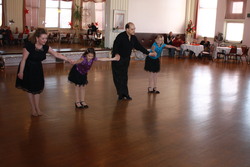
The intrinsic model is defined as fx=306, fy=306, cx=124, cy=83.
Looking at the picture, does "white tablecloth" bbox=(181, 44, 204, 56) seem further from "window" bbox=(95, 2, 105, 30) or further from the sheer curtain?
the sheer curtain

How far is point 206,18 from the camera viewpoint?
17.5 metres

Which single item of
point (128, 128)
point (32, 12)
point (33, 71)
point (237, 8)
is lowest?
point (128, 128)

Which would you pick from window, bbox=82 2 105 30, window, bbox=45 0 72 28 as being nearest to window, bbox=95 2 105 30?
window, bbox=82 2 105 30

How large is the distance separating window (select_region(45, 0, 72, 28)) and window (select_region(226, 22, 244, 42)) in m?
10.4

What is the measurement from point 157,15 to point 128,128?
12698 mm

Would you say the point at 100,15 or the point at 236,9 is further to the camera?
the point at 100,15

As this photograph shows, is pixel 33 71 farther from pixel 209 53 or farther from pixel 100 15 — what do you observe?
pixel 100 15

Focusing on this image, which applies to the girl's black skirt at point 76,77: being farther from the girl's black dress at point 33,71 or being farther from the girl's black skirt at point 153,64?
the girl's black skirt at point 153,64

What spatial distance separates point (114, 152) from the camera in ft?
11.7

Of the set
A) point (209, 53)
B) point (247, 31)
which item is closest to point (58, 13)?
point (209, 53)

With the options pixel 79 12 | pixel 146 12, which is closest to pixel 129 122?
pixel 146 12

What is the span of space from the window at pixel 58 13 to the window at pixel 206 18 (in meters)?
8.73

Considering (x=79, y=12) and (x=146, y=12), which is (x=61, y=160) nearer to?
(x=146, y=12)

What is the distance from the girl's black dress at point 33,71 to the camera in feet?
14.5
